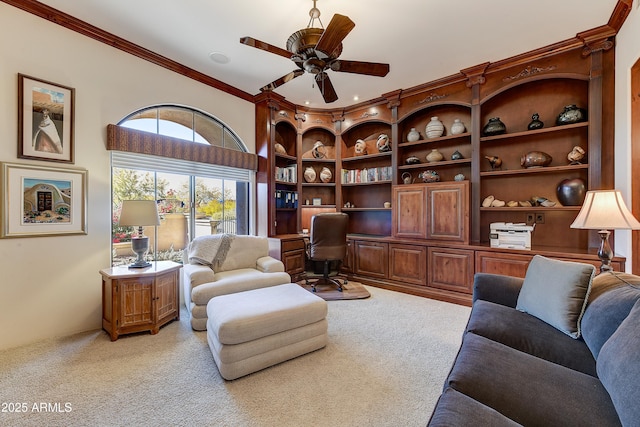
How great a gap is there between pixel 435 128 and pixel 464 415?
386 centimetres

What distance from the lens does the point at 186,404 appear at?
167 cm

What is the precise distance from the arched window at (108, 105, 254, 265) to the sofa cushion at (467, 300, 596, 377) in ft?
10.6

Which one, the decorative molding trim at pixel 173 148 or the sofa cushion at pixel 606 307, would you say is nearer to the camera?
the sofa cushion at pixel 606 307

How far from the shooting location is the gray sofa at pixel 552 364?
93cm

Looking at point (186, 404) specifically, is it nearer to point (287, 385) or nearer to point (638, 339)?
point (287, 385)

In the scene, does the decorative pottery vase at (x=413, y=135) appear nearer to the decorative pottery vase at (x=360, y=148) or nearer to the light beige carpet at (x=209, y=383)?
the decorative pottery vase at (x=360, y=148)

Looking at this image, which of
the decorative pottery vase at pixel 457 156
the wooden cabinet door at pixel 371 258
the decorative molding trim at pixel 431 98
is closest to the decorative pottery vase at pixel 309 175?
the wooden cabinet door at pixel 371 258

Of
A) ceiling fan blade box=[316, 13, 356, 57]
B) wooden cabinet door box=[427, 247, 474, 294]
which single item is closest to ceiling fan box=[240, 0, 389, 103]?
ceiling fan blade box=[316, 13, 356, 57]

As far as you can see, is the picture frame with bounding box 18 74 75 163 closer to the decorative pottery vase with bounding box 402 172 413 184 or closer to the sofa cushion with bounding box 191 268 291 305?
the sofa cushion with bounding box 191 268 291 305

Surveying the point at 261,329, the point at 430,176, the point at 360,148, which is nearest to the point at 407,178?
the point at 430,176

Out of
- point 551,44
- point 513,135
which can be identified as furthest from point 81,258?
point 551,44

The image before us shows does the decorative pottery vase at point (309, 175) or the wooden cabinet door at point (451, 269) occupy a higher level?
the decorative pottery vase at point (309, 175)

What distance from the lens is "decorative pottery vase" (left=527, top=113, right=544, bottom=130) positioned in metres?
3.27

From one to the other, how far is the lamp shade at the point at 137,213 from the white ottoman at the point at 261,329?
1047 millimetres
